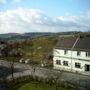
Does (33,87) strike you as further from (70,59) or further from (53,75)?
(70,59)

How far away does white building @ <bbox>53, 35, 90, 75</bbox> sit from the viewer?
3391cm

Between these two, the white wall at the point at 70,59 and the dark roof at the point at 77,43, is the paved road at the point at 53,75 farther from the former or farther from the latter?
the dark roof at the point at 77,43

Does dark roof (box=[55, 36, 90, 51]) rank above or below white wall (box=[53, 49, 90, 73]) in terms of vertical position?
above

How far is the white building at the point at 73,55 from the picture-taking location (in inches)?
1335

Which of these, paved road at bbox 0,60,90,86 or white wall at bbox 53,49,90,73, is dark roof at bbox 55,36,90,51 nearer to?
white wall at bbox 53,49,90,73

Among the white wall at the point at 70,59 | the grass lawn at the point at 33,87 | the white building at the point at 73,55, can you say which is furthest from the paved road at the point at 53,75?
the grass lawn at the point at 33,87

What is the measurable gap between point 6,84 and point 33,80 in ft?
17.0

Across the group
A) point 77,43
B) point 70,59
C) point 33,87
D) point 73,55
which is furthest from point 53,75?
point 77,43

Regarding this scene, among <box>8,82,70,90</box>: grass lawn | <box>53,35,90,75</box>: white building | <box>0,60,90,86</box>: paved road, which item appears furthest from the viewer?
<box>53,35,90,75</box>: white building

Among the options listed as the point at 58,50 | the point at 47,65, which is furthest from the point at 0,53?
the point at 58,50

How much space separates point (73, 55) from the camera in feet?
119

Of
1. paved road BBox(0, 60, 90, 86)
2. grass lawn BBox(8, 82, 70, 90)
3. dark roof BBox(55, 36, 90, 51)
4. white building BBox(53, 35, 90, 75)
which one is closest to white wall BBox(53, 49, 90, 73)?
white building BBox(53, 35, 90, 75)

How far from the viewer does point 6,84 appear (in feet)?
85.4

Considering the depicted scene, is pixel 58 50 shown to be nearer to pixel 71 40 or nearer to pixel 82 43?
pixel 71 40
